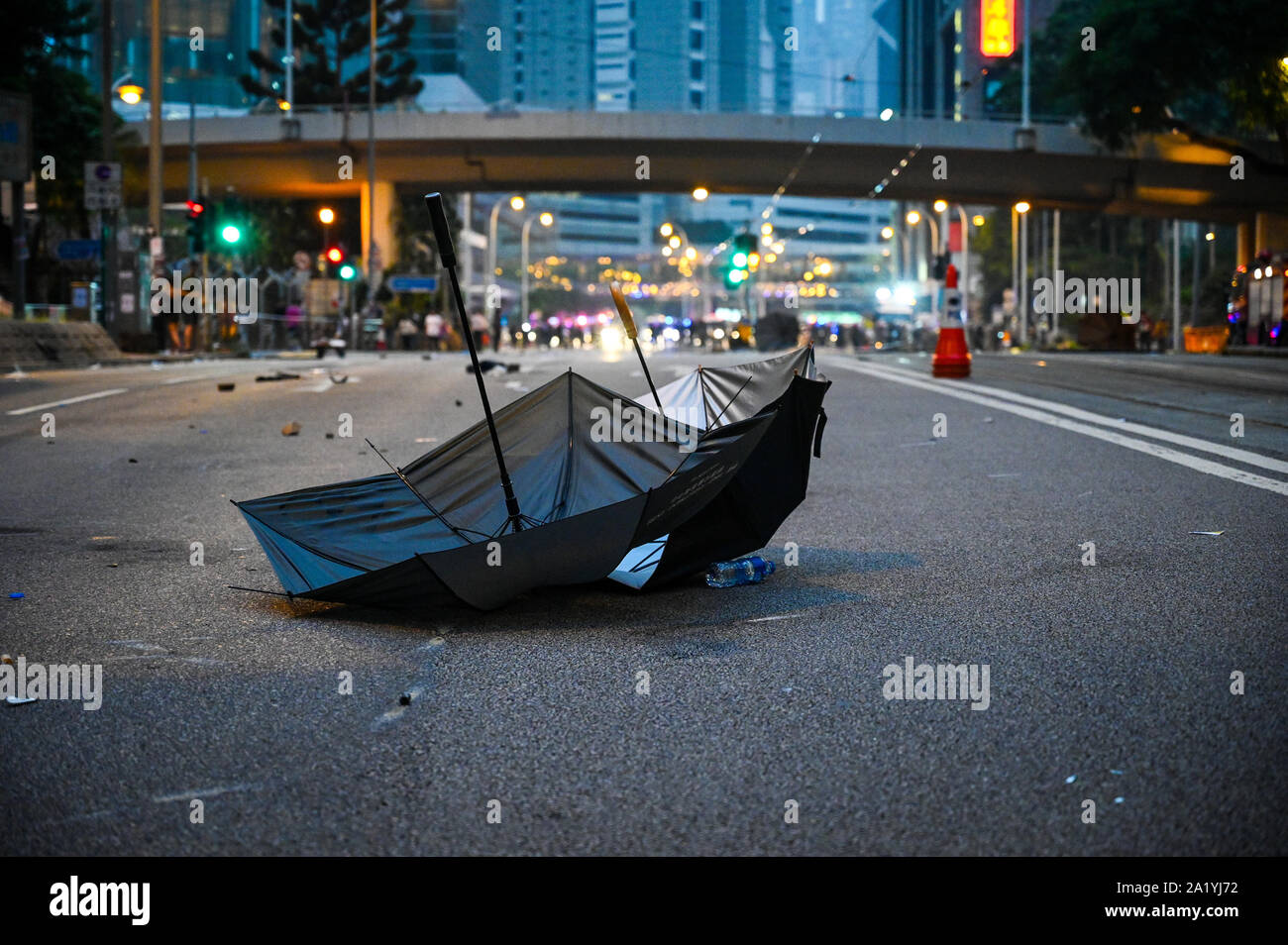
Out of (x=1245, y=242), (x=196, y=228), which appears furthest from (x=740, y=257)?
(x=196, y=228)

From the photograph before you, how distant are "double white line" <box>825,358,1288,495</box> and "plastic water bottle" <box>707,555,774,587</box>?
13.1 feet

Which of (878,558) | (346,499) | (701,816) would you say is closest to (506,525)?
(346,499)

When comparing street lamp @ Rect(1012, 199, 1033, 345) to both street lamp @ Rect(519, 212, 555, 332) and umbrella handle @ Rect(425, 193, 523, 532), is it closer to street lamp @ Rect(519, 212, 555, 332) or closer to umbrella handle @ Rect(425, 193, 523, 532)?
street lamp @ Rect(519, 212, 555, 332)

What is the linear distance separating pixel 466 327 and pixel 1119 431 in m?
8.91

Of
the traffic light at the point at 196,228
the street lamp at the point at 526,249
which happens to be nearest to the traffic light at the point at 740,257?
the traffic light at the point at 196,228

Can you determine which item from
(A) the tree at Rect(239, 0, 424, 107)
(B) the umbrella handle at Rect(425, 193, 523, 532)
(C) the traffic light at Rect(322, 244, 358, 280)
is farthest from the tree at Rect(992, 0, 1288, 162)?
(B) the umbrella handle at Rect(425, 193, 523, 532)

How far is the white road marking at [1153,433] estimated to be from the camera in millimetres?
10719

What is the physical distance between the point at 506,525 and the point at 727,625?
1154 millimetres

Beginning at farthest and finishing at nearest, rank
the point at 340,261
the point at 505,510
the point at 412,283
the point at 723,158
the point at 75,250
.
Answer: the point at 412,283 < the point at 723,158 < the point at 340,261 < the point at 75,250 < the point at 505,510

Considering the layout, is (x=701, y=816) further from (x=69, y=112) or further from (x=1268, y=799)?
(x=69, y=112)

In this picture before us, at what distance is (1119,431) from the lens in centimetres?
1341

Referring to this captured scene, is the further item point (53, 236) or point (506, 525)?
point (53, 236)

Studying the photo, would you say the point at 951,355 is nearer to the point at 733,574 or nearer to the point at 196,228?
the point at 733,574

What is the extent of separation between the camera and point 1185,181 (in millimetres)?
56656
